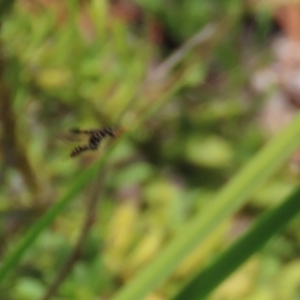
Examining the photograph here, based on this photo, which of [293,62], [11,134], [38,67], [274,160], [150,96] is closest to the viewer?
[274,160]

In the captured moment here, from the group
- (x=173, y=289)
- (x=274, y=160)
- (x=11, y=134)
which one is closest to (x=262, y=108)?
(x=173, y=289)

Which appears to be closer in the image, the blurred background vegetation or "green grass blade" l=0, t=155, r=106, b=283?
"green grass blade" l=0, t=155, r=106, b=283

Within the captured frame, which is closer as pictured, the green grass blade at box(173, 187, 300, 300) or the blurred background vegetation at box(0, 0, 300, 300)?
the green grass blade at box(173, 187, 300, 300)

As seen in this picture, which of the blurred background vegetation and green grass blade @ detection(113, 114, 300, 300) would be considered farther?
the blurred background vegetation

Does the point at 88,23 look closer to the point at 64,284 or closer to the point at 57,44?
the point at 57,44

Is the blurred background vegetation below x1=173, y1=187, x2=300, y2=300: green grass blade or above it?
above

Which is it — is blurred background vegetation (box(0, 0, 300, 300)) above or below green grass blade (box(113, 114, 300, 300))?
above
